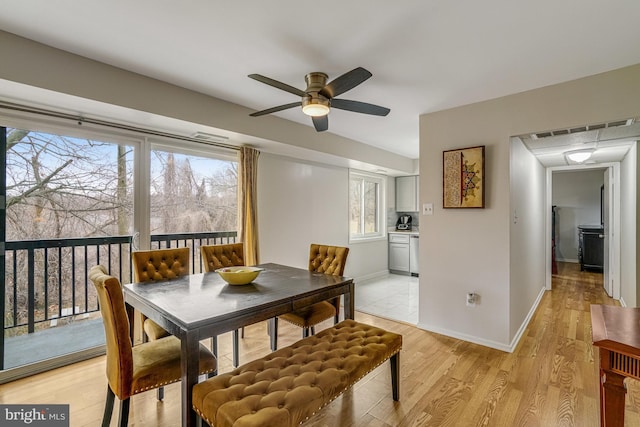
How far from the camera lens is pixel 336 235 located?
5.14m

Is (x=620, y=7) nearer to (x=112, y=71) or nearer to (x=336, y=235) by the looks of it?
(x=112, y=71)

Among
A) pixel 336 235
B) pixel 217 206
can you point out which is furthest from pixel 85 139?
pixel 336 235

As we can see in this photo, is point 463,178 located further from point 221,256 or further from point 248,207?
point 221,256

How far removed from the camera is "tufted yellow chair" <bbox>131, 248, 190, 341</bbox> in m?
2.43

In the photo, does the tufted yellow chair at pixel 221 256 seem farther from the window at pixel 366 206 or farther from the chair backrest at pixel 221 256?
the window at pixel 366 206

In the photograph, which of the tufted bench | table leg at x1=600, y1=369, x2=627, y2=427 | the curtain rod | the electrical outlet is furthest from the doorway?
the curtain rod

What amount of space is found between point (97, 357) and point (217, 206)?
1842 millimetres

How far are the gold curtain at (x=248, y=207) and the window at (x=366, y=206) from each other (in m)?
2.26

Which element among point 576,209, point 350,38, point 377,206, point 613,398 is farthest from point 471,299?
point 576,209

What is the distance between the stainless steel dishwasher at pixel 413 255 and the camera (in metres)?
5.97

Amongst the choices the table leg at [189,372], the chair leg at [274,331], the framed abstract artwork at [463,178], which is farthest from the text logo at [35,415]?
the framed abstract artwork at [463,178]

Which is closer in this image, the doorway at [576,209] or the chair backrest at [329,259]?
the chair backrest at [329,259]

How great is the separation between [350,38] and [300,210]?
2.84 metres

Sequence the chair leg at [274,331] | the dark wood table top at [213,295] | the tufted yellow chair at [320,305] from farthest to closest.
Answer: the chair leg at [274,331]
the tufted yellow chair at [320,305]
the dark wood table top at [213,295]
